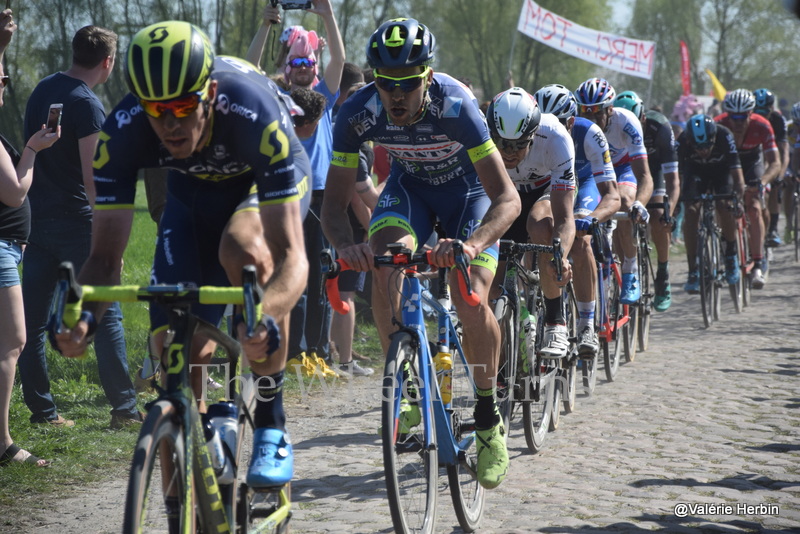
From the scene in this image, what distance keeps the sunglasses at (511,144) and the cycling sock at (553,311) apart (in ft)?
3.94

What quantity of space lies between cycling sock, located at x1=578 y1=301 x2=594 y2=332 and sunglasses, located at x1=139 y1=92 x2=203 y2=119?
4.92m

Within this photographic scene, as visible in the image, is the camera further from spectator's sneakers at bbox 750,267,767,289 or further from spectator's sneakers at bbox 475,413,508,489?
spectator's sneakers at bbox 750,267,767,289

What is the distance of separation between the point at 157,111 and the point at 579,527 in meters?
2.85

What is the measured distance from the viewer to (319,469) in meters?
5.75

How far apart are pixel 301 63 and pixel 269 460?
18.0ft

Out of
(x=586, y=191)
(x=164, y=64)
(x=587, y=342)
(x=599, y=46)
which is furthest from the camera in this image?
(x=599, y=46)

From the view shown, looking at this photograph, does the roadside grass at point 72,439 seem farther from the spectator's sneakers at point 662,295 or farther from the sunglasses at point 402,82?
the spectator's sneakers at point 662,295

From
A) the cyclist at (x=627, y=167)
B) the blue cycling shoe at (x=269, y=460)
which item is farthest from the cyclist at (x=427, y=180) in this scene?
the cyclist at (x=627, y=167)

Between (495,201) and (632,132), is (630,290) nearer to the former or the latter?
(632,132)

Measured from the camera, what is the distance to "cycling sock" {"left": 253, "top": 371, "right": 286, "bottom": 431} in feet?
11.9

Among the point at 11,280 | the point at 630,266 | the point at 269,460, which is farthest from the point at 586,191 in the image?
the point at 269,460

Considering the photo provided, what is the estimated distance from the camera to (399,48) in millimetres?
4672

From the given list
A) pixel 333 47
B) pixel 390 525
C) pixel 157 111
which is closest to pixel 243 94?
pixel 157 111

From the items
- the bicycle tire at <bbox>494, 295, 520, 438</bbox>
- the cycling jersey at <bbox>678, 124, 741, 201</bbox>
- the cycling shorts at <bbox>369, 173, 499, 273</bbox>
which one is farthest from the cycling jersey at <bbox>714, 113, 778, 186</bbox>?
the cycling shorts at <bbox>369, 173, 499, 273</bbox>
